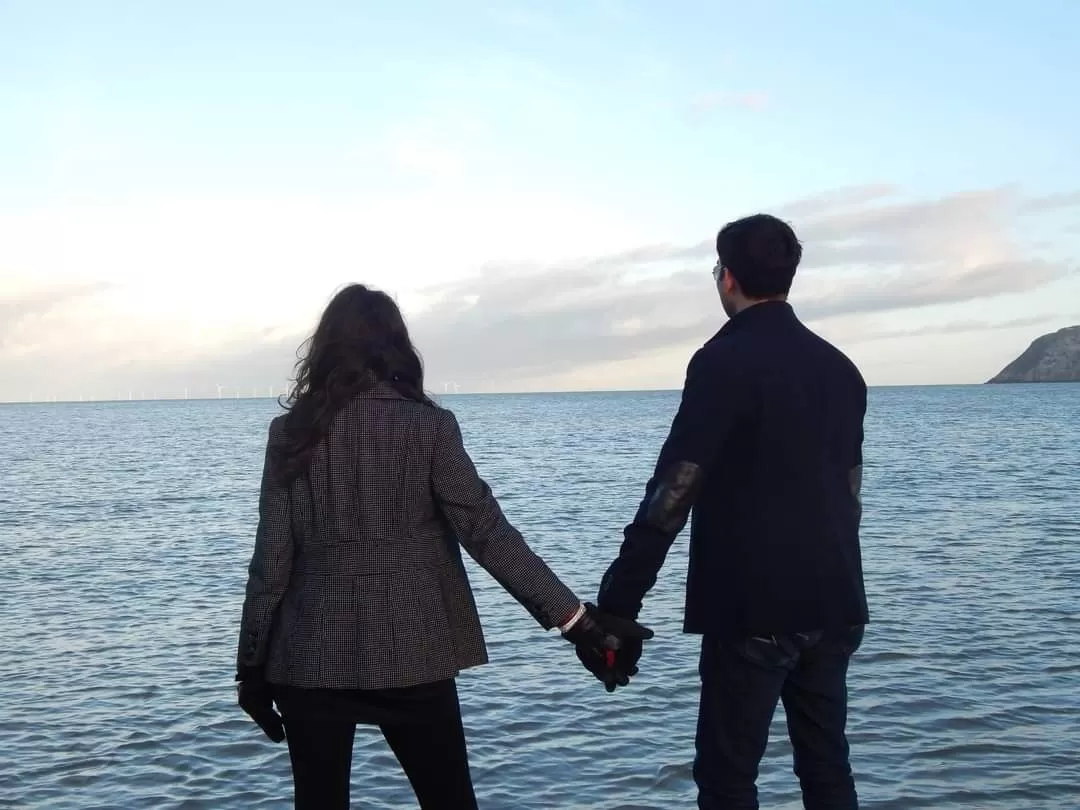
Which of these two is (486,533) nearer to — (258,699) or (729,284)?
(258,699)

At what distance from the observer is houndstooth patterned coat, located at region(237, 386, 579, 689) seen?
374 centimetres

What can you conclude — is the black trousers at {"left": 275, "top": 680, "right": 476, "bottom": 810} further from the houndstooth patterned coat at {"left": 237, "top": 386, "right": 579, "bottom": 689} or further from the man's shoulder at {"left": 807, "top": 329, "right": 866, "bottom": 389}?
the man's shoulder at {"left": 807, "top": 329, "right": 866, "bottom": 389}

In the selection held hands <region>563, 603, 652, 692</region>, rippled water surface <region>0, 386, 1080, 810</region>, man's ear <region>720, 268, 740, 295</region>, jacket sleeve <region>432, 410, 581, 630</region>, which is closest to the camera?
jacket sleeve <region>432, 410, 581, 630</region>

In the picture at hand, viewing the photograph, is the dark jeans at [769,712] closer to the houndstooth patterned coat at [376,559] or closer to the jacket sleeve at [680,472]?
the jacket sleeve at [680,472]

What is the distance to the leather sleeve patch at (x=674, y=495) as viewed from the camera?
3869mm

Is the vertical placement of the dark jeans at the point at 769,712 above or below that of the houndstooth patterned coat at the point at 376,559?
below

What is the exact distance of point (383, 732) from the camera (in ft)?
12.5

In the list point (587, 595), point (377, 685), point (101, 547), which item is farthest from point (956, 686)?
point (101, 547)

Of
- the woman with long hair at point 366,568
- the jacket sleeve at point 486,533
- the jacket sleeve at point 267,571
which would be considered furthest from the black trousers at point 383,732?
the jacket sleeve at point 486,533

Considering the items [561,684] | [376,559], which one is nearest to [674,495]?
[376,559]

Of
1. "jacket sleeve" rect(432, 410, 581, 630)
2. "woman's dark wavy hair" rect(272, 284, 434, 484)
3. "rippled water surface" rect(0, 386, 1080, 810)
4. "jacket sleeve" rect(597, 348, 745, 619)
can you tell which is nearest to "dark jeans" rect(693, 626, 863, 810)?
"jacket sleeve" rect(597, 348, 745, 619)

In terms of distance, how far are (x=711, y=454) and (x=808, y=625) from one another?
0.65 meters

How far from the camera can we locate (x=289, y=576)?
3.90 metres

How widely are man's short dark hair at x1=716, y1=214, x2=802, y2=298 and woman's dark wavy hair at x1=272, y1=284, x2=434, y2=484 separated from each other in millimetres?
1185
